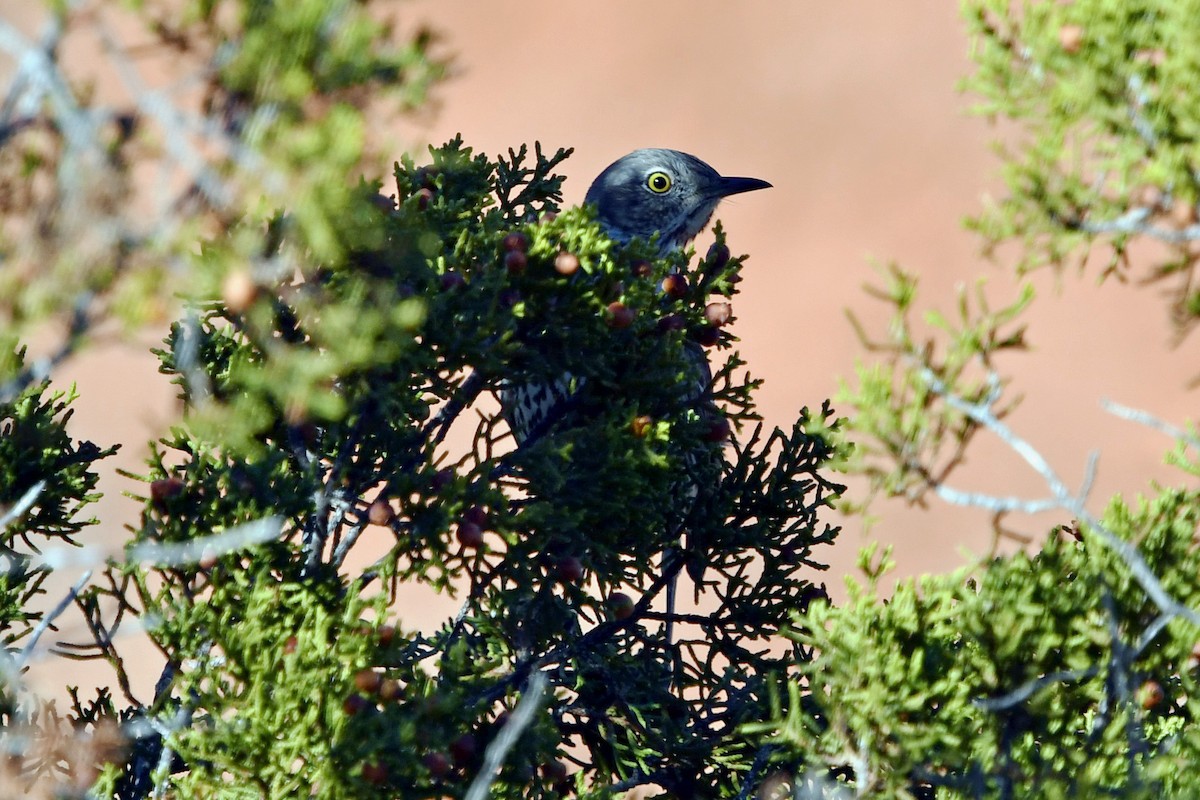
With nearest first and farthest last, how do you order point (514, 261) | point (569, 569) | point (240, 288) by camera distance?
point (240, 288)
point (514, 261)
point (569, 569)

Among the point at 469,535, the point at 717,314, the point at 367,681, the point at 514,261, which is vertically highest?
the point at 717,314

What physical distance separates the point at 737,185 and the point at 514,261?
376cm

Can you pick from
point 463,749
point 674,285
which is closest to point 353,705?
point 463,749

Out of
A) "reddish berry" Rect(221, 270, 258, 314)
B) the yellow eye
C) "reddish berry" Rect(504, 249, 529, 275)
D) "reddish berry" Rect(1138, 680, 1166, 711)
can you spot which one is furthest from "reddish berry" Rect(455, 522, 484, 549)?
the yellow eye

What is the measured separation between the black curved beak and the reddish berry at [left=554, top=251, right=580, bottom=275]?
3.51 m

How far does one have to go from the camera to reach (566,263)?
11.6 feet

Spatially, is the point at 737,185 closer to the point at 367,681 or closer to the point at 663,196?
the point at 663,196

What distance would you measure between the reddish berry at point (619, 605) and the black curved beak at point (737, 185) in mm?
3430

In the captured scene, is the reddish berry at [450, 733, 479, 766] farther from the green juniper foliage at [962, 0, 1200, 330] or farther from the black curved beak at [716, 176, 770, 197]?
the black curved beak at [716, 176, 770, 197]

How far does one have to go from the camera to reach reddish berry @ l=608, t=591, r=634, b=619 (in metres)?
4.05

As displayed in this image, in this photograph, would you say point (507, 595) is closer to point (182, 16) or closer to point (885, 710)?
point (885, 710)

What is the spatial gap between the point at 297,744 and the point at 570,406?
1.38 metres

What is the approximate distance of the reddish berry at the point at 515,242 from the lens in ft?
11.6

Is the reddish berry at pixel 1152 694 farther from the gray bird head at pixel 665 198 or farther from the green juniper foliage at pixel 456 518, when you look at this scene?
the gray bird head at pixel 665 198
